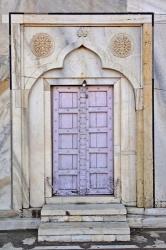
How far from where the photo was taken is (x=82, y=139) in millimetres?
6176

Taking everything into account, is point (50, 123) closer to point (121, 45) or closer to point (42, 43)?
point (42, 43)

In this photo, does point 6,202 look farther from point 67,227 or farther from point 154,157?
point 154,157

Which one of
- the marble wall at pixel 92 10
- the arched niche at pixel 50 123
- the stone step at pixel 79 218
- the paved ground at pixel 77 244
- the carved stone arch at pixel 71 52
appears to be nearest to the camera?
the paved ground at pixel 77 244

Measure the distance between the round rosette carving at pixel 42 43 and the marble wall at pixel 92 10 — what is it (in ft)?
1.21

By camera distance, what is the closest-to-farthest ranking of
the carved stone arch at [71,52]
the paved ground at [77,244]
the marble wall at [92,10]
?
the paved ground at [77,244]
the marble wall at [92,10]
the carved stone arch at [71,52]

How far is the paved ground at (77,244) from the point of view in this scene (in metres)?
5.25

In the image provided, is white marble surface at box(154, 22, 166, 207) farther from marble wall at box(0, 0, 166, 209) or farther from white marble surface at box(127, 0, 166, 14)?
white marble surface at box(127, 0, 166, 14)

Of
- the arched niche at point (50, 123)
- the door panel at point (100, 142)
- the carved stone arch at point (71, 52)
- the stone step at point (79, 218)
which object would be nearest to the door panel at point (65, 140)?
the arched niche at point (50, 123)

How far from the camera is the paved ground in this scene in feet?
17.2

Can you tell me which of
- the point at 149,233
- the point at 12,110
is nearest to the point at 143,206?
the point at 149,233

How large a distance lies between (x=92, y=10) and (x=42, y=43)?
0.87m

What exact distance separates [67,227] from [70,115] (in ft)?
5.43

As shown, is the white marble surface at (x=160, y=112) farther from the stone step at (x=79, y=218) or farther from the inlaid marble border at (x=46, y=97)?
the stone step at (x=79, y=218)

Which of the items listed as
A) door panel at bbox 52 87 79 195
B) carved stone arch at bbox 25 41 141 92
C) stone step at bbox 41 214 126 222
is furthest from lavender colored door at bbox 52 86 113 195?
stone step at bbox 41 214 126 222
